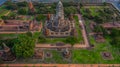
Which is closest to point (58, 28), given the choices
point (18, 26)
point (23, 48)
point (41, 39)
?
point (41, 39)

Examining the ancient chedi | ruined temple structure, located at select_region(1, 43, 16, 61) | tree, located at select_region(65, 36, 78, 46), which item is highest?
the ancient chedi

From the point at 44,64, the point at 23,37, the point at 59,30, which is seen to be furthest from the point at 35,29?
the point at 44,64

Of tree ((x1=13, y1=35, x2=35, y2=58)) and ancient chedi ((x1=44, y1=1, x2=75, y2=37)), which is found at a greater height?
ancient chedi ((x1=44, y1=1, x2=75, y2=37))

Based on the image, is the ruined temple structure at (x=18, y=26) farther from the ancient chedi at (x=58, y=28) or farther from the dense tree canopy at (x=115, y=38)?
the dense tree canopy at (x=115, y=38)

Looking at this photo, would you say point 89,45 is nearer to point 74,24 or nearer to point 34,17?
point 74,24

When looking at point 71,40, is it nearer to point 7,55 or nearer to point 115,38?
point 115,38

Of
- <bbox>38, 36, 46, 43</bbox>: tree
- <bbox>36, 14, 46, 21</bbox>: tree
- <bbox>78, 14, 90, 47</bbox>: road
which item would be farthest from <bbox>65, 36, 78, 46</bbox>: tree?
<bbox>36, 14, 46, 21</bbox>: tree

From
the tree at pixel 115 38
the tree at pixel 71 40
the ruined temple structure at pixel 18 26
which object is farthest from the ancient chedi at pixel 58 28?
the tree at pixel 115 38

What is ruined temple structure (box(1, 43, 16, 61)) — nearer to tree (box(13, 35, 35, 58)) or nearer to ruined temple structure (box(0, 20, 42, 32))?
tree (box(13, 35, 35, 58))
